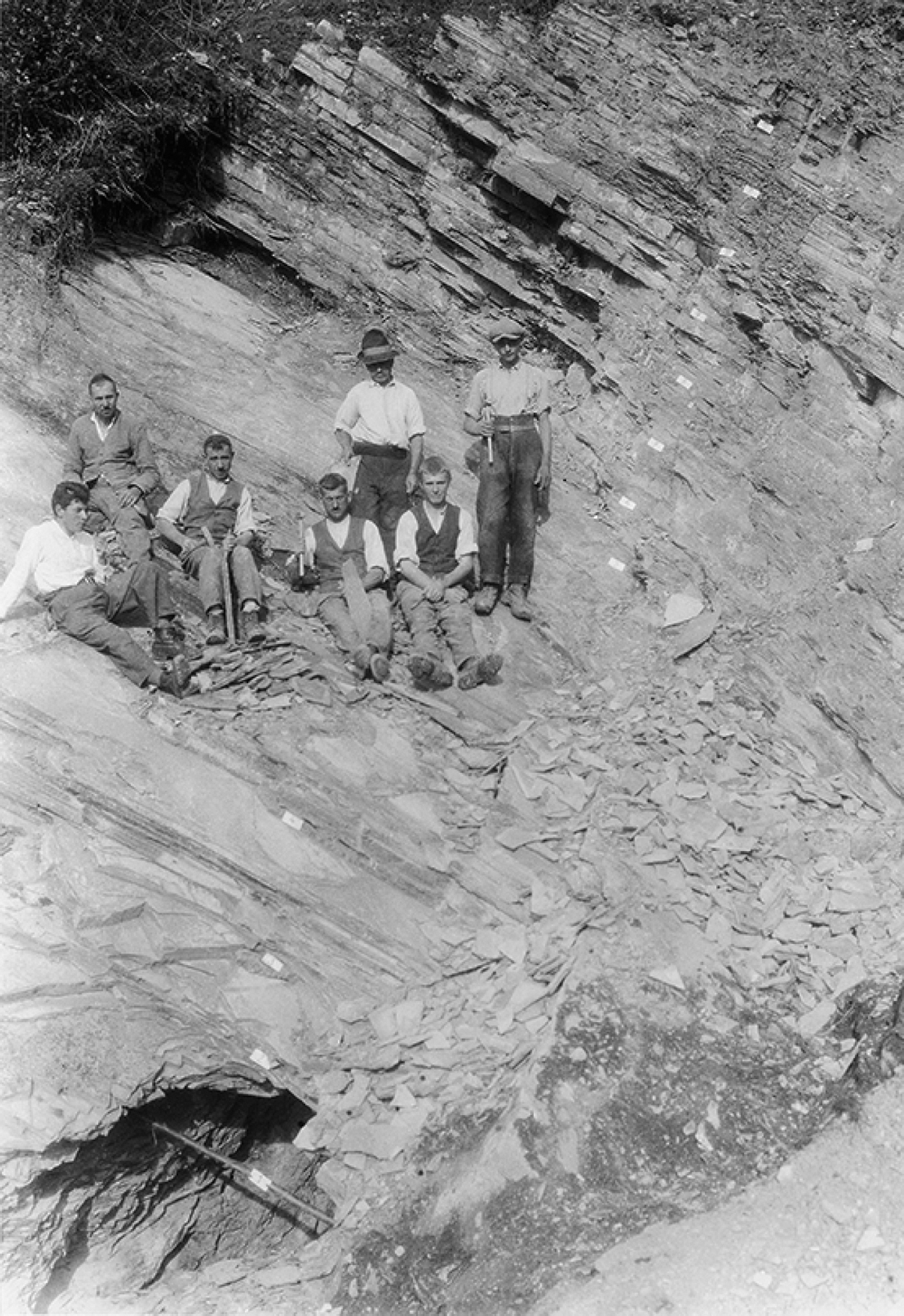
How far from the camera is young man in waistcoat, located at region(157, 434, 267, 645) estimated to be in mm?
9883

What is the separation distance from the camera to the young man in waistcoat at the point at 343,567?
32.3ft

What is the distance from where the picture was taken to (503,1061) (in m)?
8.27

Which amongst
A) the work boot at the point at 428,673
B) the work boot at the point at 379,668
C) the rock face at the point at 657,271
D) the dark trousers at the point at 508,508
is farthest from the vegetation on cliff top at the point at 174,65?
the work boot at the point at 428,673

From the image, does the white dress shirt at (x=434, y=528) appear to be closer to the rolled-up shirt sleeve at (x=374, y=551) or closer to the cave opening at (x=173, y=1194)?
the rolled-up shirt sleeve at (x=374, y=551)

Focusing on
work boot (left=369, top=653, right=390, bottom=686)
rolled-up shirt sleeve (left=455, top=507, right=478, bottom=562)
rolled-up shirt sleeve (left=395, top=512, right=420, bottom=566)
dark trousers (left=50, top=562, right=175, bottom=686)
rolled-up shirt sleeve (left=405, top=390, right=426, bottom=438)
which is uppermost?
rolled-up shirt sleeve (left=405, top=390, right=426, bottom=438)

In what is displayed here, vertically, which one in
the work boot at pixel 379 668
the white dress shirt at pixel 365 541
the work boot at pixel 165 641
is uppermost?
the white dress shirt at pixel 365 541

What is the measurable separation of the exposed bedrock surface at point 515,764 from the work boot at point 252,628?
0.96ft

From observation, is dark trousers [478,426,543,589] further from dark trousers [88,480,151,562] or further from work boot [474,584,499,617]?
dark trousers [88,480,151,562]

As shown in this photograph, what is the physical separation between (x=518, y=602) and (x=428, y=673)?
150 centimetres

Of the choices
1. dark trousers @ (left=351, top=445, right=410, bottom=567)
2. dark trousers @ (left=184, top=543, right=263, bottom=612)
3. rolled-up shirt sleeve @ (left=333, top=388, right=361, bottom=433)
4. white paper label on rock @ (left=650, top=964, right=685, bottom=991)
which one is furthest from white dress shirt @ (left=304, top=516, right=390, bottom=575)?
white paper label on rock @ (left=650, top=964, right=685, bottom=991)

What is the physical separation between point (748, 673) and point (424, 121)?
7319 mm

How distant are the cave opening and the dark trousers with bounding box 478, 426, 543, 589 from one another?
4847 millimetres

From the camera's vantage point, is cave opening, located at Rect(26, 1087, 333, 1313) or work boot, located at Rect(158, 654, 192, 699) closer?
cave opening, located at Rect(26, 1087, 333, 1313)

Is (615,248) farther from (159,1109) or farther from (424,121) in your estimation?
(159,1109)
